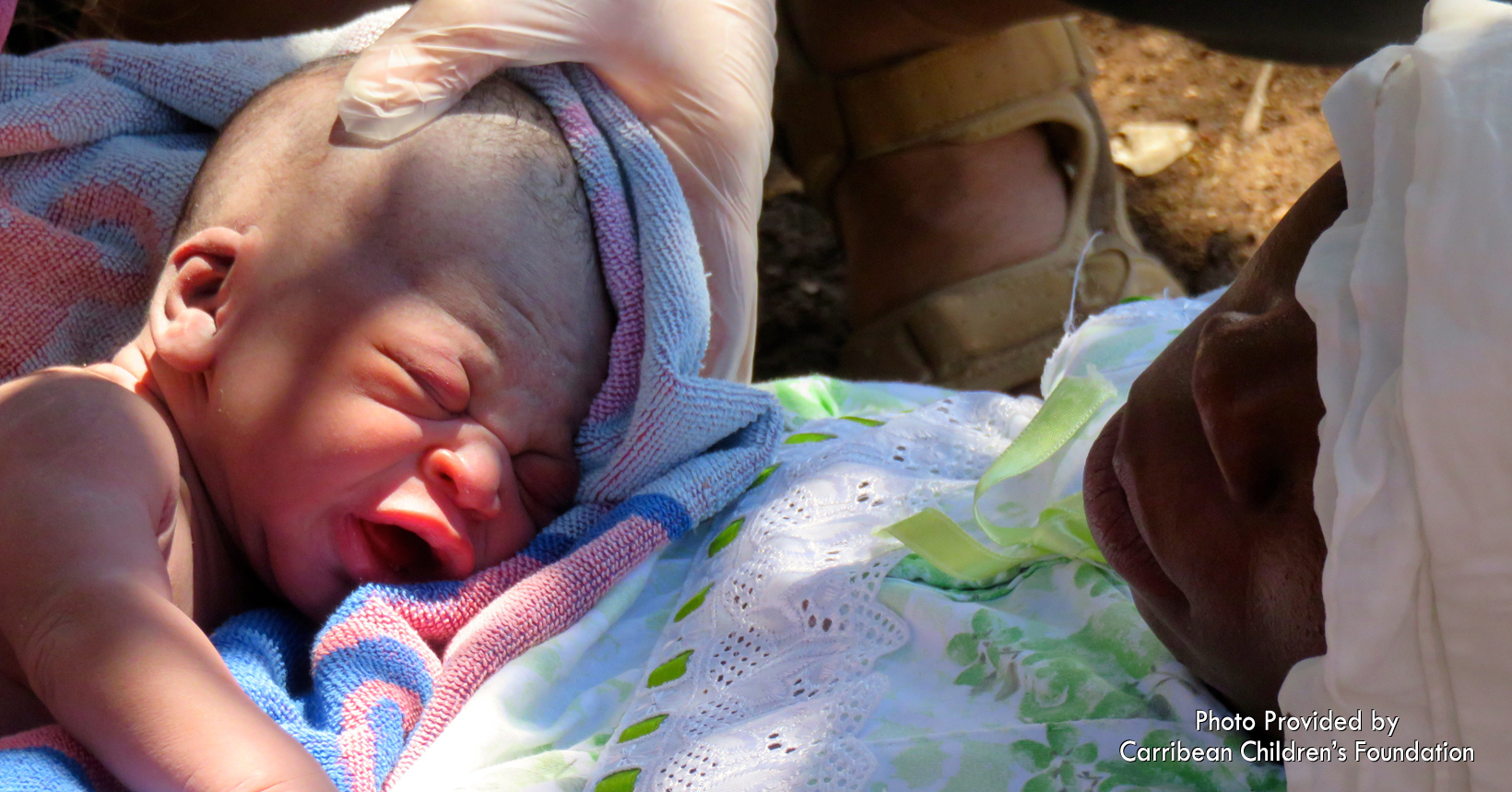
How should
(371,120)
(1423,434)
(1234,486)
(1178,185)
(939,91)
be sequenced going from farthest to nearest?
1. (1178,185)
2. (939,91)
3. (371,120)
4. (1234,486)
5. (1423,434)

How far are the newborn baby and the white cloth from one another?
795 mm

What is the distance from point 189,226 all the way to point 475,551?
488mm

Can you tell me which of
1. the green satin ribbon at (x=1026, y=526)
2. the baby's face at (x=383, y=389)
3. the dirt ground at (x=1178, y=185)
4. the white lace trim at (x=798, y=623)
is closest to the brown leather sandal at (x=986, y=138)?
the dirt ground at (x=1178, y=185)

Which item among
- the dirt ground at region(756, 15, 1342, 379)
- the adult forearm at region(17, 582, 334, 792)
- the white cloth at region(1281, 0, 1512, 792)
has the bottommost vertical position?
the dirt ground at region(756, 15, 1342, 379)

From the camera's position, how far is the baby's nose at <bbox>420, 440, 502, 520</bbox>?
1.17 m

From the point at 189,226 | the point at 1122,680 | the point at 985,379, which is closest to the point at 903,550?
the point at 1122,680

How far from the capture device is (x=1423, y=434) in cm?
62

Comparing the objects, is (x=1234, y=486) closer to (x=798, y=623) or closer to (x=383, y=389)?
(x=798, y=623)

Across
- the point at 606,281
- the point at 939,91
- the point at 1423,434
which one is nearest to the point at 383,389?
the point at 606,281

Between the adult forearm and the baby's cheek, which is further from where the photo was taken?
the baby's cheek

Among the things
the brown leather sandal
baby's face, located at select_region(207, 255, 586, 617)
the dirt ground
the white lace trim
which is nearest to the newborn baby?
baby's face, located at select_region(207, 255, 586, 617)

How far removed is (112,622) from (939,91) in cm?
164

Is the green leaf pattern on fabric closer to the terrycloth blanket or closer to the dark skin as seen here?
the dark skin

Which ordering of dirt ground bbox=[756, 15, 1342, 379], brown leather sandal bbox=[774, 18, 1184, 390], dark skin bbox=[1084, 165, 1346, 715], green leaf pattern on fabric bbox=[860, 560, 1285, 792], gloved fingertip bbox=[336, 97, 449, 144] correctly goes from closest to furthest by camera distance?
dark skin bbox=[1084, 165, 1346, 715]
green leaf pattern on fabric bbox=[860, 560, 1285, 792]
gloved fingertip bbox=[336, 97, 449, 144]
brown leather sandal bbox=[774, 18, 1184, 390]
dirt ground bbox=[756, 15, 1342, 379]
